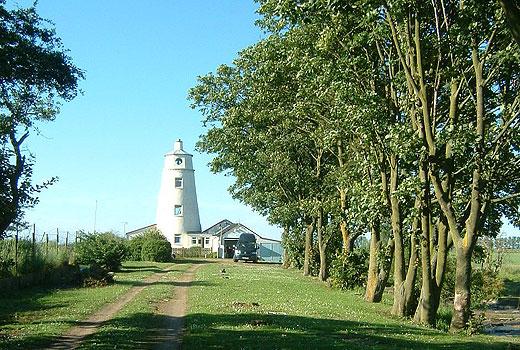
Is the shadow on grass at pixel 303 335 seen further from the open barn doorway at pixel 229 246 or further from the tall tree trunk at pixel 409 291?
→ the open barn doorway at pixel 229 246

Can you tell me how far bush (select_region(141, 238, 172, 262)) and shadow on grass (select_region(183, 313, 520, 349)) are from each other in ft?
149

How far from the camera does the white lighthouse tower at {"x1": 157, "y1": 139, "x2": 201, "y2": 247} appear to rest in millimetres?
86188

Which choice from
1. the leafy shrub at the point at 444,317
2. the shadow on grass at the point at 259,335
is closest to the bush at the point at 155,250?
the leafy shrub at the point at 444,317

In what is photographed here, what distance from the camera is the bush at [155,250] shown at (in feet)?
208

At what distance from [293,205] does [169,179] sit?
44459 millimetres

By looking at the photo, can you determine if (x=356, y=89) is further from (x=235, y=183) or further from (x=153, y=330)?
(x=235, y=183)

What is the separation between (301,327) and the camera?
55.1 ft

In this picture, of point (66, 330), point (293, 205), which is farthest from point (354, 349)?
point (293, 205)

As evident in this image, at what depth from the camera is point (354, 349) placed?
13406 millimetres

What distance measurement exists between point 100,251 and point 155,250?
25436mm

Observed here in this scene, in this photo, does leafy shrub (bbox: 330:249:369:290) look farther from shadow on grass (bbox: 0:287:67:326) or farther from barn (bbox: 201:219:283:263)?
barn (bbox: 201:219:283:263)

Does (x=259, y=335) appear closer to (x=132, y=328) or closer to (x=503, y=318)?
(x=132, y=328)

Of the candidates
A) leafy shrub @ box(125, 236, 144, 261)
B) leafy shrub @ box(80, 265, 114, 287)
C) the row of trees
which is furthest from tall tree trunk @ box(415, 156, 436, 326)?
Answer: leafy shrub @ box(125, 236, 144, 261)

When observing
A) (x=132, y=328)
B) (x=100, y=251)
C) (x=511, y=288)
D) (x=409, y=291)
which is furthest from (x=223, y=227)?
(x=132, y=328)
